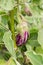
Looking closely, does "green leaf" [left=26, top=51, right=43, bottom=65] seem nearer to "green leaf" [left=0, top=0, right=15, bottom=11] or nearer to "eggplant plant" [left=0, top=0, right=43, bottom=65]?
"eggplant plant" [left=0, top=0, right=43, bottom=65]

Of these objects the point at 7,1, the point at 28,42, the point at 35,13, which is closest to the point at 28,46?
the point at 28,42

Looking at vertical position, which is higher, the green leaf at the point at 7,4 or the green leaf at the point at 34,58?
the green leaf at the point at 7,4

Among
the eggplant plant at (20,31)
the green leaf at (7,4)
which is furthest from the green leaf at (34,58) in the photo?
the green leaf at (7,4)

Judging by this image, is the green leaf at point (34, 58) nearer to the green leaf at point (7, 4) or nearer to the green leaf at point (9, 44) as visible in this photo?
the green leaf at point (9, 44)

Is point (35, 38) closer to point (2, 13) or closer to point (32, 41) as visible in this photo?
point (32, 41)

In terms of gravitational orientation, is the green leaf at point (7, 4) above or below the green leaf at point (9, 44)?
above

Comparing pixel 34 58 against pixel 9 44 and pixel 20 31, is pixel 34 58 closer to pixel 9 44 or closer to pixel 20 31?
pixel 9 44

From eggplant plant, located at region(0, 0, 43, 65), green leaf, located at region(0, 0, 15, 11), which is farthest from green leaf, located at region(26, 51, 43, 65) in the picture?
green leaf, located at region(0, 0, 15, 11)

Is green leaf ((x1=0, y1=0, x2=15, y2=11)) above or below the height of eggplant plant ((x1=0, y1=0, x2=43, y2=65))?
above

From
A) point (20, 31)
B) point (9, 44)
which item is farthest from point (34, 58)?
point (20, 31)
